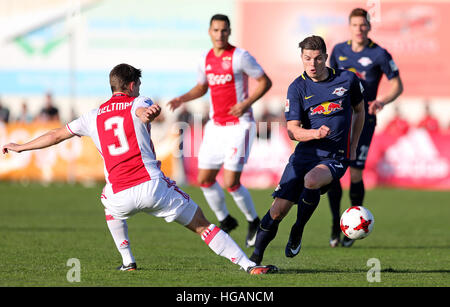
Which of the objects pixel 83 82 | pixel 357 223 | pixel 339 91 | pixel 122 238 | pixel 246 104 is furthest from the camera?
pixel 83 82

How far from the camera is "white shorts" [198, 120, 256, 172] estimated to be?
10.4 m

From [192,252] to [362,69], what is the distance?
11.4 ft

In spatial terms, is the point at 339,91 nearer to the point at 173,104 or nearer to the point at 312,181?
the point at 312,181

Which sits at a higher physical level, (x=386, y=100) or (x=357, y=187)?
(x=386, y=100)

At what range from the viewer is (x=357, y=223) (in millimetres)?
8031

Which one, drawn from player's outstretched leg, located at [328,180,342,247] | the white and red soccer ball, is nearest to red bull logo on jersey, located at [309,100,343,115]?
the white and red soccer ball

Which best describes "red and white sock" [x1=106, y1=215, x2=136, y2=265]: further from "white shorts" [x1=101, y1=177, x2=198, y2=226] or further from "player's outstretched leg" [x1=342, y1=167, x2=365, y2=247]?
"player's outstretched leg" [x1=342, y1=167, x2=365, y2=247]

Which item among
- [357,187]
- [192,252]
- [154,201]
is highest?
[154,201]

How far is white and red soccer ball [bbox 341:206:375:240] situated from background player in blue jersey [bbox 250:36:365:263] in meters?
0.52

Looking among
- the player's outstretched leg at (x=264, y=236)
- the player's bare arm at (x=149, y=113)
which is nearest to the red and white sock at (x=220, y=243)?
the player's outstretched leg at (x=264, y=236)

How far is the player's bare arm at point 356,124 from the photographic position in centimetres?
816

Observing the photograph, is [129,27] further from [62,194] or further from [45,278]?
[45,278]

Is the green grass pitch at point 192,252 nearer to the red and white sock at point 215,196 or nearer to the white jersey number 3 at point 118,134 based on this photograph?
the red and white sock at point 215,196

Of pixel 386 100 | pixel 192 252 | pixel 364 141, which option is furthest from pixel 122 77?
pixel 386 100
